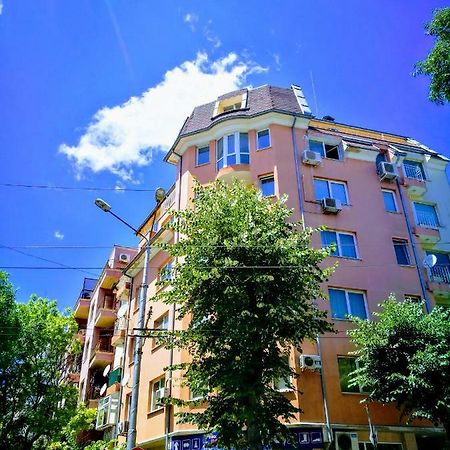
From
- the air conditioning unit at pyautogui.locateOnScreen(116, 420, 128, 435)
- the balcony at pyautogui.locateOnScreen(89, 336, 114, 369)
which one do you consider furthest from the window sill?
the balcony at pyautogui.locateOnScreen(89, 336, 114, 369)

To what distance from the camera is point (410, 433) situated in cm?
1698

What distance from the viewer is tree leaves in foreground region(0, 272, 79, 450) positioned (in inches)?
807

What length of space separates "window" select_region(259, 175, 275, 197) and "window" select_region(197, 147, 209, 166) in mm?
3271

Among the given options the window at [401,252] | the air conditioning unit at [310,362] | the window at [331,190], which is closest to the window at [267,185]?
the window at [331,190]

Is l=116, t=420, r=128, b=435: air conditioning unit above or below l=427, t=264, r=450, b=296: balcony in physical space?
below

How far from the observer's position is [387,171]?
2242 cm

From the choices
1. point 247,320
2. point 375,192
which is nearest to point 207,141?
point 375,192

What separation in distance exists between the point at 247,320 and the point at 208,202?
13.8 ft

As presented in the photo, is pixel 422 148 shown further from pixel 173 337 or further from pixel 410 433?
pixel 173 337

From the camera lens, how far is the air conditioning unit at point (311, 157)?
21.1 metres

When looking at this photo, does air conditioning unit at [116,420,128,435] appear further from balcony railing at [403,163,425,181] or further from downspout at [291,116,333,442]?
balcony railing at [403,163,425,181]

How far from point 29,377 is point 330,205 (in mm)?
15568

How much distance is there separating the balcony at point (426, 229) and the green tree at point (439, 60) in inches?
447

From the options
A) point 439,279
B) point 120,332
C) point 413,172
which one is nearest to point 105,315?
point 120,332
